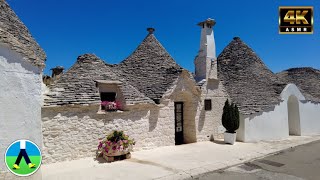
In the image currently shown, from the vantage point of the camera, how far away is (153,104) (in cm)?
1123

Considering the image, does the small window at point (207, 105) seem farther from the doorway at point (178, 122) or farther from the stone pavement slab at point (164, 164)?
the stone pavement slab at point (164, 164)

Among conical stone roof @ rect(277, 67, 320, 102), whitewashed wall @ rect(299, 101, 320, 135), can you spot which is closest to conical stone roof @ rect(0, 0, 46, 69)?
whitewashed wall @ rect(299, 101, 320, 135)

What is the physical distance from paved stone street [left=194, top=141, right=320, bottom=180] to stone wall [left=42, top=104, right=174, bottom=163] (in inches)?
154

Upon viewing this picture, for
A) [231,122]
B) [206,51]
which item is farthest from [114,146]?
[206,51]

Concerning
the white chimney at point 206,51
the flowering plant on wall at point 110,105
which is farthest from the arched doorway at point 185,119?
the flowering plant on wall at point 110,105

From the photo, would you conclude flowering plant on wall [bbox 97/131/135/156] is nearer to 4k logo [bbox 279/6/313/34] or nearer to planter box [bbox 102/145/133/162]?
planter box [bbox 102/145/133/162]

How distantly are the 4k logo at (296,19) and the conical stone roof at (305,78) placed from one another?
37.5 ft

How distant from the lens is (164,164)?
8.59m

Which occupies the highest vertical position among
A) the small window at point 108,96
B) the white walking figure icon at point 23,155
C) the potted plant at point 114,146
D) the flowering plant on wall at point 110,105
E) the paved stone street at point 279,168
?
the small window at point 108,96

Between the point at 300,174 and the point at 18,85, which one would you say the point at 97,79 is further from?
the point at 300,174

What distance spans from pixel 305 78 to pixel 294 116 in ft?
21.0

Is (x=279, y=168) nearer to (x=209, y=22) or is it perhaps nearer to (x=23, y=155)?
(x=23, y=155)

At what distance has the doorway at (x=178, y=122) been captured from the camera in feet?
42.6

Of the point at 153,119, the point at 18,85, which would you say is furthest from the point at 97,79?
the point at 18,85
